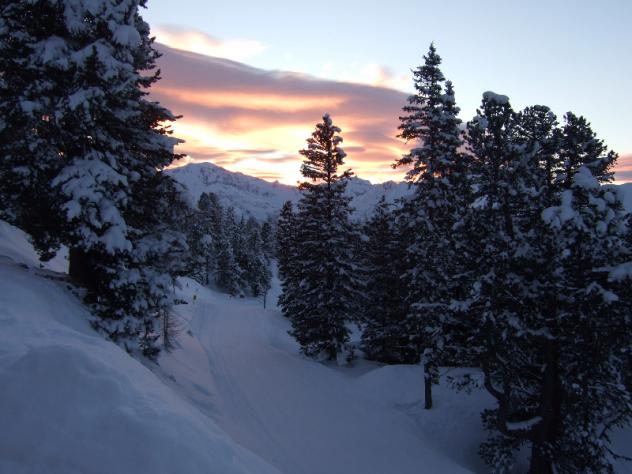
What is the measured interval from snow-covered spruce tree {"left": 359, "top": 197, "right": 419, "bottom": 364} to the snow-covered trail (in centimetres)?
453

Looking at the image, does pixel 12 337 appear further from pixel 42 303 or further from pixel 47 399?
pixel 42 303

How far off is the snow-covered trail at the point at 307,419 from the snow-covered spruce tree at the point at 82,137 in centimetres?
596

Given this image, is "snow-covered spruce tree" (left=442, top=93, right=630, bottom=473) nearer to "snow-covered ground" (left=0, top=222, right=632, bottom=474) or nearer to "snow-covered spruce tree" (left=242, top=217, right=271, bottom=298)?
"snow-covered ground" (left=0, top=222, right=632, bottom=474)

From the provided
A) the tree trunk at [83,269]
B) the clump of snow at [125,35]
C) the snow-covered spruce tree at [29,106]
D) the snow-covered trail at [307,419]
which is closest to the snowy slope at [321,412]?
the snow-covered trail at [307,419]

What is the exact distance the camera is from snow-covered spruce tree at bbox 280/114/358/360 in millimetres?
25797

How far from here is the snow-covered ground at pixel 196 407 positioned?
486 cm

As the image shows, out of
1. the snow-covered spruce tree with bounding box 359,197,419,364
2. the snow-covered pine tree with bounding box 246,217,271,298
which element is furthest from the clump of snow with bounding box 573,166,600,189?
the snow-covered pine tree with bounding box 246,217,271,298

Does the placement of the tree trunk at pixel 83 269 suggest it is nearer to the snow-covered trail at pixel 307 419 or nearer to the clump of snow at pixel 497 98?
the snow-covered trail at pixel 307 419

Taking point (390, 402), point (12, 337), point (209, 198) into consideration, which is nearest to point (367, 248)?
point (390, 402)

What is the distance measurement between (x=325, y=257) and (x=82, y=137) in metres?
16.7

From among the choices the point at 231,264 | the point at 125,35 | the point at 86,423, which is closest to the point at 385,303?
the point at 125,35

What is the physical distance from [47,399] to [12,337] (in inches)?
93.2

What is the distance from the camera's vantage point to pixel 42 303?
9.89 meters

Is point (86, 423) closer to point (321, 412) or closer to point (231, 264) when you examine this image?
point (321, 412)
